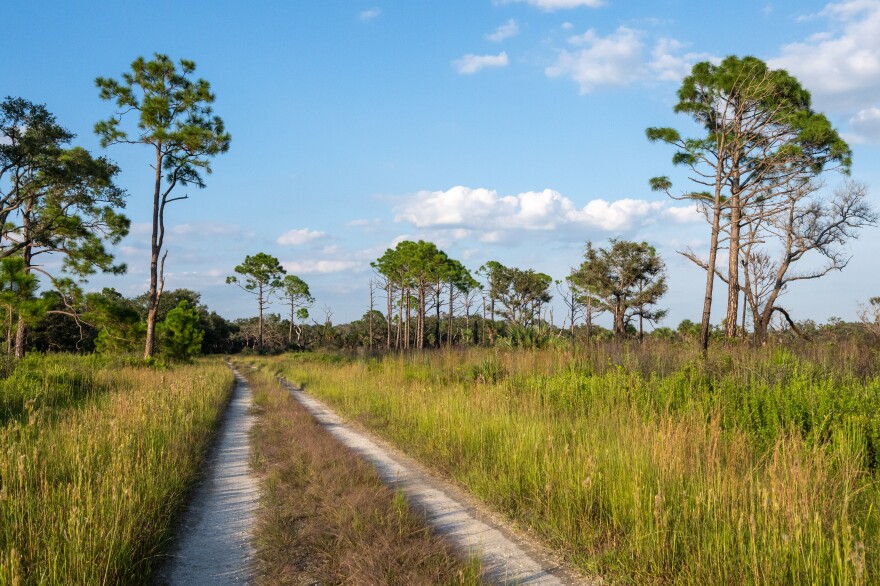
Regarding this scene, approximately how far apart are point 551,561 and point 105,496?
391 cm

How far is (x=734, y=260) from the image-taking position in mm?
23688

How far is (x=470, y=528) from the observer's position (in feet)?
15.9

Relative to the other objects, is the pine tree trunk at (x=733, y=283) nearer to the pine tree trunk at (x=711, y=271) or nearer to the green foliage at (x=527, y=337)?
the pine tree trunk at (x=711, y=271)

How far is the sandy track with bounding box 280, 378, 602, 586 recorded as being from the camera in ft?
12.7

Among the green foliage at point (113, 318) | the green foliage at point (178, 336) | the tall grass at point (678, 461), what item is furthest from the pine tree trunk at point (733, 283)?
the green foliage at point (178, 336)

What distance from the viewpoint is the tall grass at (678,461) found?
11.2 feet

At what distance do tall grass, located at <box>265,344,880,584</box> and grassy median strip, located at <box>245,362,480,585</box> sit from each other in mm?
1102

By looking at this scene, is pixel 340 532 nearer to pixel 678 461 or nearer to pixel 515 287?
pixel 678 461

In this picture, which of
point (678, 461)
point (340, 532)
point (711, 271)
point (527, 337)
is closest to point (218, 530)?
point (340, 532)

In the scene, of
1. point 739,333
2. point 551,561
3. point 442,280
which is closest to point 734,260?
point 739,333

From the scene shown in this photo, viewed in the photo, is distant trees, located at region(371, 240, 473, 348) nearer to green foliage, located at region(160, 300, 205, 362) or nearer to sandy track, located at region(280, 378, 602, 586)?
green foliage, located at region(160, 300, 205, 362)

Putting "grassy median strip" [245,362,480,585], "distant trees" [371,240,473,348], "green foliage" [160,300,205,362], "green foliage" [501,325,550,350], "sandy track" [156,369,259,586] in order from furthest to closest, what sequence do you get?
"distant trees" [371,240,473,348], "green foliage" [160,300,205,362], "green foliage" [501,325,550,350], "sandy track" [156,369,259,586], "grassy median strip" [245,362,480,585]

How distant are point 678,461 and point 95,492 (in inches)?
216

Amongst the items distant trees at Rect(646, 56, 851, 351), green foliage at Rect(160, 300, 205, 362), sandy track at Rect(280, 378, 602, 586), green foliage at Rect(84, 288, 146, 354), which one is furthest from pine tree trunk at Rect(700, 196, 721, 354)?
green foliage at Rect(160, 300, 205, 362)
